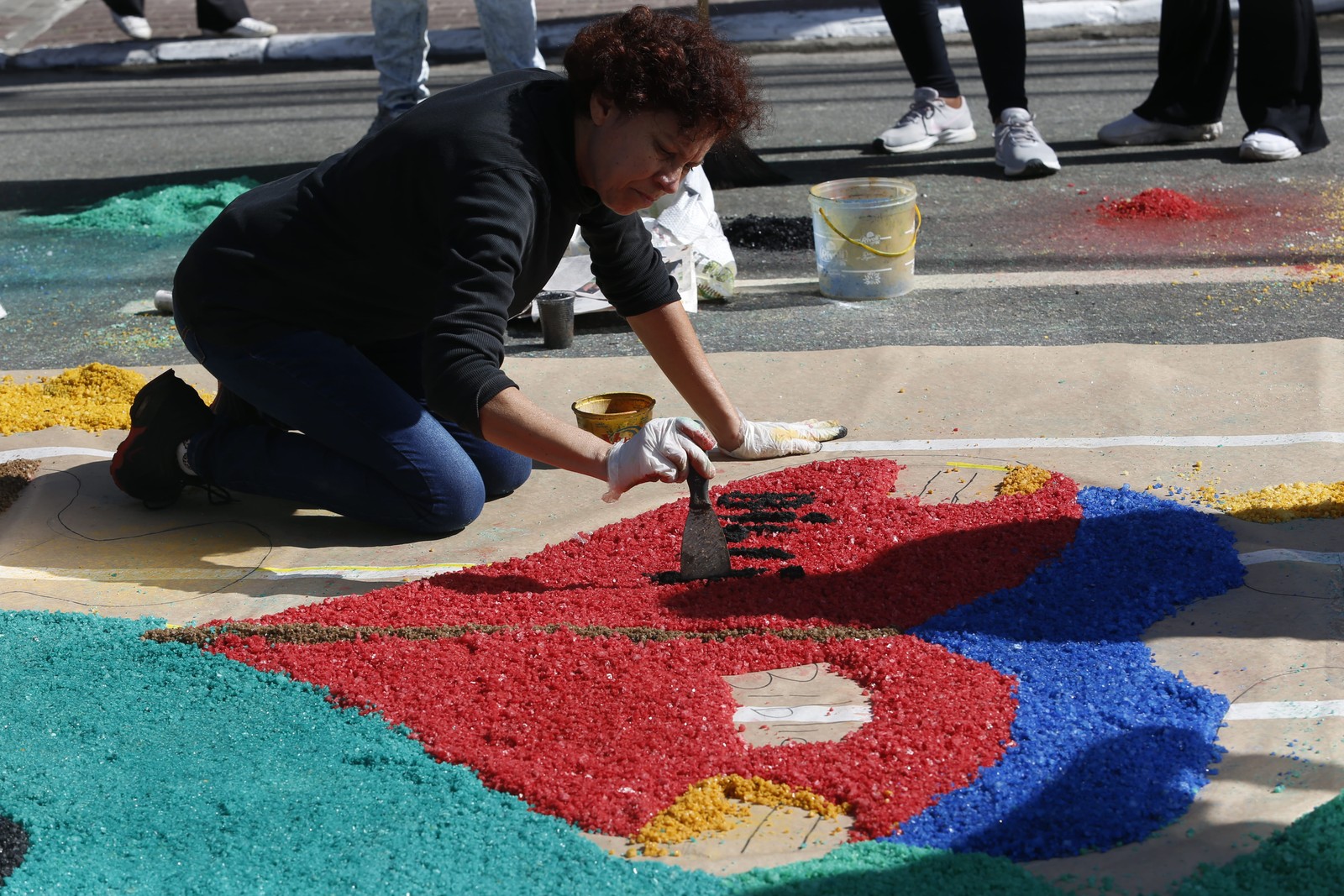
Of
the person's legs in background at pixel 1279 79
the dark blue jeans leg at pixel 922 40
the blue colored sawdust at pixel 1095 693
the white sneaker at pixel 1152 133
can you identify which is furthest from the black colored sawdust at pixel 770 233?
the blue colored sawdust at pixel 1095 693

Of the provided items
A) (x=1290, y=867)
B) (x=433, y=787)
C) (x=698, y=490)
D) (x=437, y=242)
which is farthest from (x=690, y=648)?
(x=1290, y=867)

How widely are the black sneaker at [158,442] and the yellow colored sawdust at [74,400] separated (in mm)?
490

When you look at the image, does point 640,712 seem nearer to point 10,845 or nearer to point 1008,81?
point 10,845

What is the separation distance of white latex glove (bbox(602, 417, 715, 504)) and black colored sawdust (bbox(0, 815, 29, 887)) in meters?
1.06

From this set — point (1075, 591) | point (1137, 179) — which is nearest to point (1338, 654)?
point (1075, 591)

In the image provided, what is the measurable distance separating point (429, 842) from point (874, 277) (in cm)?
296

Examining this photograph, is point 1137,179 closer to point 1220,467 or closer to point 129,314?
point 1220,467

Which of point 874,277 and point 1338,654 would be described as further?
point 874,277

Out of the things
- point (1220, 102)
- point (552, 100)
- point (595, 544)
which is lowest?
point (595, 544)

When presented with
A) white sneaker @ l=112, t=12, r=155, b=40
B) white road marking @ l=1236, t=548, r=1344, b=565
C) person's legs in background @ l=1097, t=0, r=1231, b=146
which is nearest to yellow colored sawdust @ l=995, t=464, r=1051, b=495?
white road marking @ l=1236, t=548, r=1344, b=565

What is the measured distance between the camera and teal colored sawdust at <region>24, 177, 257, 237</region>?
222 inches

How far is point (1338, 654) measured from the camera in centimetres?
217

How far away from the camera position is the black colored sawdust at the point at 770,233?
501 cm

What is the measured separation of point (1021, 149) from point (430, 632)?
407cm
